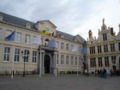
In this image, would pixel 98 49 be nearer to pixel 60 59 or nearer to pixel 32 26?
pixel 60 59

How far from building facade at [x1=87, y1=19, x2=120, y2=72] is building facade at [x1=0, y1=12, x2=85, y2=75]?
7.49 metres

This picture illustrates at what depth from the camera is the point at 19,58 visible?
3234cm

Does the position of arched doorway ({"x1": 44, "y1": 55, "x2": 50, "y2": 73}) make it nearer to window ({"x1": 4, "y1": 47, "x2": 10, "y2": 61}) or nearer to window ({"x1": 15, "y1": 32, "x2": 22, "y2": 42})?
window ({"x1": 15, "y1": 32, "x2": 22, "y2": 42})

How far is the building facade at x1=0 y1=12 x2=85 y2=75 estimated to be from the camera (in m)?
30.1

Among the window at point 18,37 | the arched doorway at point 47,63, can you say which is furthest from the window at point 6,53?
the arched doorway at point 47,63

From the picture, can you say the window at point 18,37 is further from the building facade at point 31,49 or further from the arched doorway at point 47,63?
the arched doorway at point 47,63

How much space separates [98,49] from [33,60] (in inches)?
941

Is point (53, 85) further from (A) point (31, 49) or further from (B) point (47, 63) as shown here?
(B) point (47, 63)

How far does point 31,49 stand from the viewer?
116 feet

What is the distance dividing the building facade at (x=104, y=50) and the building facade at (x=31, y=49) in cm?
749

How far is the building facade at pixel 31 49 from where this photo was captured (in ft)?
98.8

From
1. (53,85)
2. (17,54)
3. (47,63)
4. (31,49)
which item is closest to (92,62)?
(47,63)

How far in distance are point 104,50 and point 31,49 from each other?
2442 centimetres

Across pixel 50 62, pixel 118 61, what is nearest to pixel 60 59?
pixel 50 62
